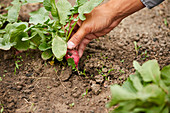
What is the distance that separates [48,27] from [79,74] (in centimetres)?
54

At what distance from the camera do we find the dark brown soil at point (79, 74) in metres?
1.41

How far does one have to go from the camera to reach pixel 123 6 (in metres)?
1.62

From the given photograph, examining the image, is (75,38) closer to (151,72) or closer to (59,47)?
(59,47)

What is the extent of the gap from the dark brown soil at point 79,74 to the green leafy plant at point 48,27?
0.15 meters

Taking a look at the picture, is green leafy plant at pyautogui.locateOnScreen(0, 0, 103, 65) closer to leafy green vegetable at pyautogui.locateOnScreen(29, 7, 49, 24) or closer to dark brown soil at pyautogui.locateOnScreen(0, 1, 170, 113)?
leafy green vegetable at pyautogui.locateOnScreen(29, 7, 49, 24)

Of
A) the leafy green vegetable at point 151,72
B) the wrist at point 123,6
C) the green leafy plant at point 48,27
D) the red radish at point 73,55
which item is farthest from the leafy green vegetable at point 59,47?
the leafy green vegetable at point 151,72

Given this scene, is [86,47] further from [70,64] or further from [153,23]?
[153,23]

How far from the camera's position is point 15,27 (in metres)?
1.69

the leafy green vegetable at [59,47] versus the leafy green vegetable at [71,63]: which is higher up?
the leafy green vegetable at [59,47]

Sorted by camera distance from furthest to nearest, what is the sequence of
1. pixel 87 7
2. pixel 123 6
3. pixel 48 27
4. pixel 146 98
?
pixel 48 27
pixel 123 6
pixel 87 7
pixel 146 98

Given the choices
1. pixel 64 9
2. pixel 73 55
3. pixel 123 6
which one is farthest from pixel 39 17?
pixel 123 6

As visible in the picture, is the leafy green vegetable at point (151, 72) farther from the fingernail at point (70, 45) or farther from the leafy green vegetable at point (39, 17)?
the leafy green vegetable at point (39, 17)

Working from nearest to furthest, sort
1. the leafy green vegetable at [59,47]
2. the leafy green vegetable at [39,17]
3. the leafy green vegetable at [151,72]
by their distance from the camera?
the leafy green vegetable at [151,72], the leafy green vegetable at [59,47], the leafy green vegetable at [39,17]

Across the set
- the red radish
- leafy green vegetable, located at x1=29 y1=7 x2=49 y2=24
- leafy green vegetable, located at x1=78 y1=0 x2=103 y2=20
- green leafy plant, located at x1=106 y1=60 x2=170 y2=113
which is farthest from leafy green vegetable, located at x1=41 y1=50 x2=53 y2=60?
green leafy plant, located at x1=106 y1=60 x2=170 y2=113
